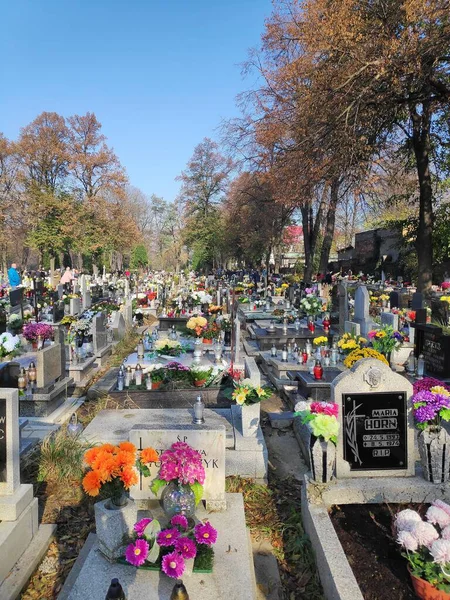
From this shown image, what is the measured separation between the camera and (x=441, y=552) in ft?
10.9

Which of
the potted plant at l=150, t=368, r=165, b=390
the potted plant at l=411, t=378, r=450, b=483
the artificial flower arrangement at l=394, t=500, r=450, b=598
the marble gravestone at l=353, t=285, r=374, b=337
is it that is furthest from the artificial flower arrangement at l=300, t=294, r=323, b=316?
the artificial flower arrangement at l=394, t=500, r=450, b=598

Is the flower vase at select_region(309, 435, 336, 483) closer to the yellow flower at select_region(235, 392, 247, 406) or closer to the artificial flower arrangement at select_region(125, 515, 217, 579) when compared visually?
the artificial flower arrangement at select_region(125, 515, 217, 579)

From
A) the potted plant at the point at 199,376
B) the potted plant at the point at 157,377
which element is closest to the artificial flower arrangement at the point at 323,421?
the potted plant at the point at 199,376

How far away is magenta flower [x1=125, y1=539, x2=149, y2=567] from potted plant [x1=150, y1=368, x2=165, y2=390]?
4.75 m

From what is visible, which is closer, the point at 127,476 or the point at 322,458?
the point at 127,476

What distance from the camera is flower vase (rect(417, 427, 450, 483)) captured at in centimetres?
470

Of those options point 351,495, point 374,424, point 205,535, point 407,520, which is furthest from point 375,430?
point 205,535

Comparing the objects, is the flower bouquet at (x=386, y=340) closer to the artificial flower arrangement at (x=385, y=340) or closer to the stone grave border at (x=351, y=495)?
the artificial flower arrangement at (x=385, y=340)

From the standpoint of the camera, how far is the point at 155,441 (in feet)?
15.3

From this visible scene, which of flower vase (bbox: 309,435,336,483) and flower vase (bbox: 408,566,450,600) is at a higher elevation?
flower vase (bbox: 309,435,336,483)

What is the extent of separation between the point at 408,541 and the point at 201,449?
6.63 feet

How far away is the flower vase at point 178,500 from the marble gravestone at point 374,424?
175cm

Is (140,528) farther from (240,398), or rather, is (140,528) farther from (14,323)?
(14,323)

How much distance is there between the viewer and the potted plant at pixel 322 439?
15.0 feet
